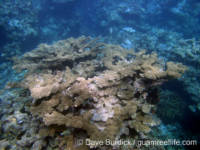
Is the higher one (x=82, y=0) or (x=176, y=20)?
(x=82, y=0)

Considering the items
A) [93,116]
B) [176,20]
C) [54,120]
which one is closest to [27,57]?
[54,120]

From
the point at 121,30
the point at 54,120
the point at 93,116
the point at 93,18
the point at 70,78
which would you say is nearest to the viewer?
the point at 54,120

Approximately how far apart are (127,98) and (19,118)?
9.60 feet

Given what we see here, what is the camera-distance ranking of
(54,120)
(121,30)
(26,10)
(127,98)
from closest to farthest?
(54,120) → (127,98) → (26,10) → (121,30)

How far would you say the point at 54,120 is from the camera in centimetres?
216

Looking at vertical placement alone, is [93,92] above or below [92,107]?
above

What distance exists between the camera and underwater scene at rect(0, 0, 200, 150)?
2.33 m

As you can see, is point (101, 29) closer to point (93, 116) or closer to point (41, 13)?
point (41, 13)

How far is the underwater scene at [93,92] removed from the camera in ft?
→ 7.66

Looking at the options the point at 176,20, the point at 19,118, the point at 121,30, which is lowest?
the point at 19,118

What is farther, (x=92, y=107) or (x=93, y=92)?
(x=93, y=92)

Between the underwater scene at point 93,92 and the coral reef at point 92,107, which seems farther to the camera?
the underwater scene at point 93,92

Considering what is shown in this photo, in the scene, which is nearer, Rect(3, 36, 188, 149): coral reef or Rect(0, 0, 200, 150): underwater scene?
Rect(3, 36, 188, 149): coral reef

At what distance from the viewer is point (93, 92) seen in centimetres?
269
